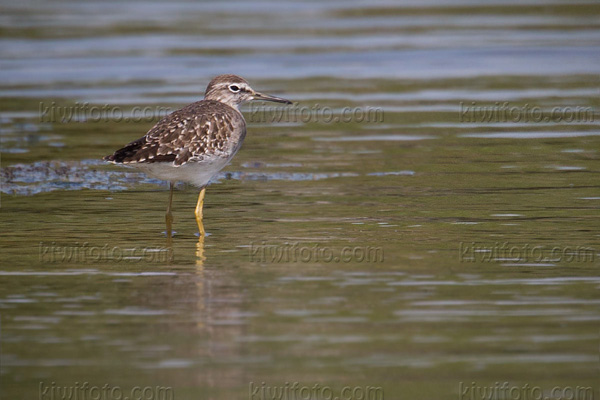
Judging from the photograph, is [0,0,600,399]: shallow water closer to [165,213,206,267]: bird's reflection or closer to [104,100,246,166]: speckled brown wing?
[165,213,206,267]: bird's reflection

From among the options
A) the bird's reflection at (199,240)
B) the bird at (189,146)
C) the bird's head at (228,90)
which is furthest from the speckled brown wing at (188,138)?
the bird's reflection at (199,240)

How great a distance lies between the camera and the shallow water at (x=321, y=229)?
26.6ft

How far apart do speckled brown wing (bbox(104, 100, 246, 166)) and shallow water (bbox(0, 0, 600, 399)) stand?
0.84 meters

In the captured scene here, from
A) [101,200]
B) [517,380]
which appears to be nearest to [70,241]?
[101,200]

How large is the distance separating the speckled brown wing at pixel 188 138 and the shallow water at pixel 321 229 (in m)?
0.84

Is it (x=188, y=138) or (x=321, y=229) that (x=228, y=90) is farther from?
(x=321, y=229)

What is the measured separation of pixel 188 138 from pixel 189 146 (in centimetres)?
10

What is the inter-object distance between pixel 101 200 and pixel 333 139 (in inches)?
194

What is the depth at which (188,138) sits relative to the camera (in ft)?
41.7

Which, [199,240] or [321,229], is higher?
[321,229]

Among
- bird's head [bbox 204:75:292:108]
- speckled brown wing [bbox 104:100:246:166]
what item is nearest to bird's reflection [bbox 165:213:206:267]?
speckled brown wing [bbox 104:100:246:166]

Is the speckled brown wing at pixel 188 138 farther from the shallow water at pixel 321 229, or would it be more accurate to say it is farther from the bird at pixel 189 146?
the shallow water at pixel 321 229

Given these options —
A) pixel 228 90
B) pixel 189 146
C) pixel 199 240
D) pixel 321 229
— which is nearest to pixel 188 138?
pixel 189 146

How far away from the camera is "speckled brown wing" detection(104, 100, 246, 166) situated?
12375mm
